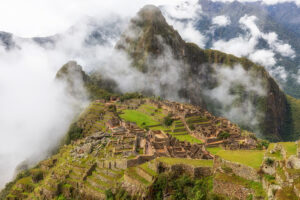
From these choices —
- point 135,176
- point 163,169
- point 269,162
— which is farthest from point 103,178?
point 269,162

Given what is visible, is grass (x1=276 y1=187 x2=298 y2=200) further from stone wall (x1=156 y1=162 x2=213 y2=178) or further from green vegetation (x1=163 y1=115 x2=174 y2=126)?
green vegetation (x1=163 y1=115 x2=174 y2=126)

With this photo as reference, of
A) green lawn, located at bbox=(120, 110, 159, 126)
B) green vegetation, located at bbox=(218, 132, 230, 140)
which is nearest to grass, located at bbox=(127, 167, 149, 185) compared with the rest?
green vegetation, located at bbox=(218, 132, 230, 140)

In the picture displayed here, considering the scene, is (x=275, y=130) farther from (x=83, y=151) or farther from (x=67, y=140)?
(x=83, y=151)

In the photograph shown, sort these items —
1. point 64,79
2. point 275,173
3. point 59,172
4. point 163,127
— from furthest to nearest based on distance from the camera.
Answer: point 64,79 < point 163,127 < point 59,172 < point 275,173

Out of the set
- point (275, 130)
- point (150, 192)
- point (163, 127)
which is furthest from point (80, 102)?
point (275, 130)

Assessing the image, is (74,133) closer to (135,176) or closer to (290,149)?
(135,176)

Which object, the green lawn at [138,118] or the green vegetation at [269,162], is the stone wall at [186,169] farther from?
the green lawn at [138,118]

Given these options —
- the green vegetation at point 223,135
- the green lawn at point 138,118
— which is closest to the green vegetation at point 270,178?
the green vegetation at point 223,135
